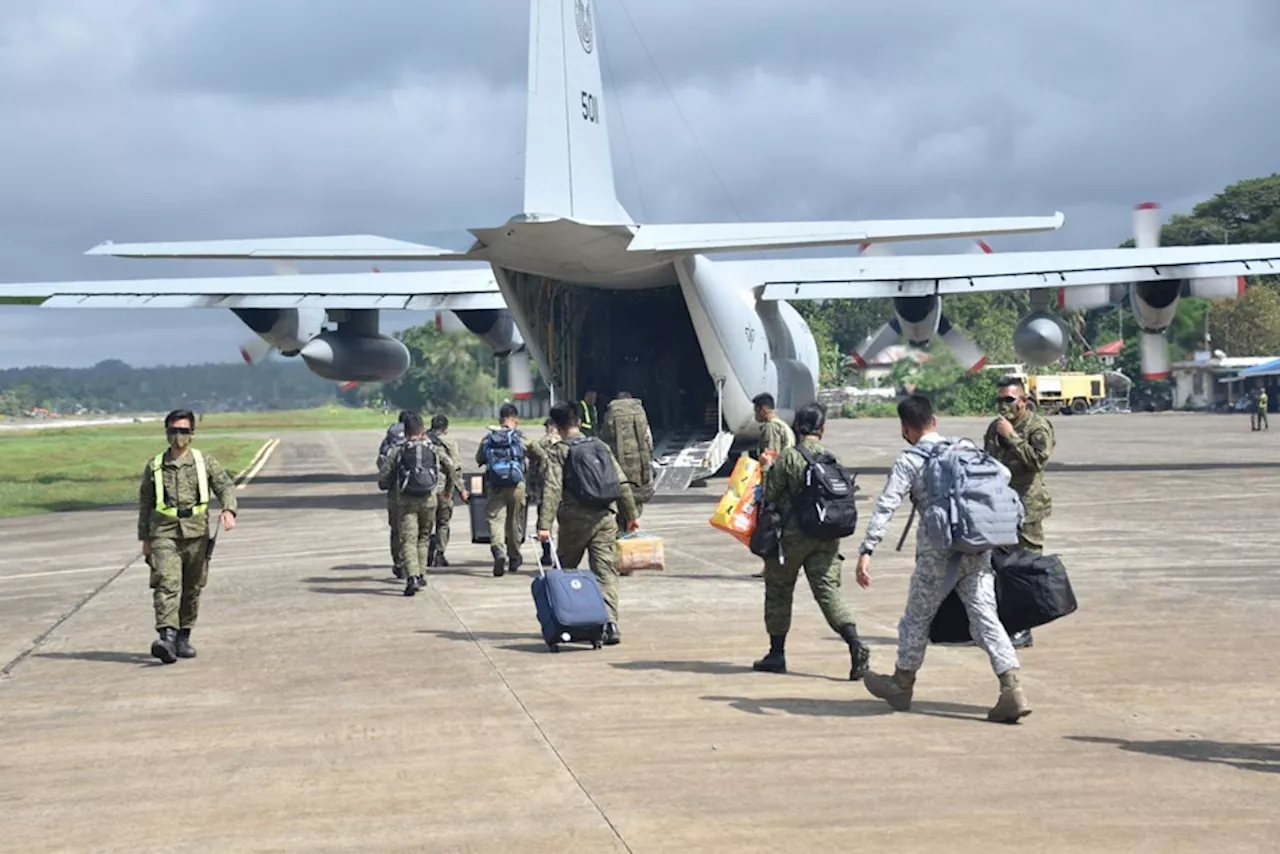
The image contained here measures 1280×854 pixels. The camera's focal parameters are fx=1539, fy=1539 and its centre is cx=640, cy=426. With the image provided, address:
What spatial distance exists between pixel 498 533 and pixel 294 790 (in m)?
9.31

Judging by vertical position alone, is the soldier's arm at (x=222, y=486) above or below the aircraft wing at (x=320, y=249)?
below

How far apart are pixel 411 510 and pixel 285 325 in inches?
663

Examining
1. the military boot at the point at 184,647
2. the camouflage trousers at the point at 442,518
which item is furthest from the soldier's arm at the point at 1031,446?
the camouflage trousers at the point at 442,518

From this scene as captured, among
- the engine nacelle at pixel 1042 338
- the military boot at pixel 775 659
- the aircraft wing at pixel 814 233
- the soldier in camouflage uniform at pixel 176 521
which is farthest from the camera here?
the engine nacelle at pixel 1042 338

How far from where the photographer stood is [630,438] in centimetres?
1583

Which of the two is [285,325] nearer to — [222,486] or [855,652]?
[222,486]

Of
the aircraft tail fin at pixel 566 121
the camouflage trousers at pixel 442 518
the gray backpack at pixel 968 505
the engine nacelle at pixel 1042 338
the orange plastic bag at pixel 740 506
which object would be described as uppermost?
the aircraft tail fin at pixel 566 121

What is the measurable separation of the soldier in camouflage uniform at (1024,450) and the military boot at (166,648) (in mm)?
6011

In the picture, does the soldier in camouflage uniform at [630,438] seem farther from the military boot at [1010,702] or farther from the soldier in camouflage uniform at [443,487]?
the military boot at [1010,702]

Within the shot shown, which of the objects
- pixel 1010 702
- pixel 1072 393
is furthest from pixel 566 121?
pixel 1072 393

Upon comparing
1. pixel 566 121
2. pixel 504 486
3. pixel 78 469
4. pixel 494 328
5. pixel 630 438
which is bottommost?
pixel 78 469

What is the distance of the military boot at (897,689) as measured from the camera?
8.52 meters

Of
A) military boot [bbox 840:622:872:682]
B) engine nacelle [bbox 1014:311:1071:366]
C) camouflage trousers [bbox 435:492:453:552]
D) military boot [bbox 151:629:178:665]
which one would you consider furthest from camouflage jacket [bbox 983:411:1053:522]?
engine nacelle [bbox 1014:311:1071:366]

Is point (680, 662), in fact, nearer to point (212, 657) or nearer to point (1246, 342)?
point (212, 657)
